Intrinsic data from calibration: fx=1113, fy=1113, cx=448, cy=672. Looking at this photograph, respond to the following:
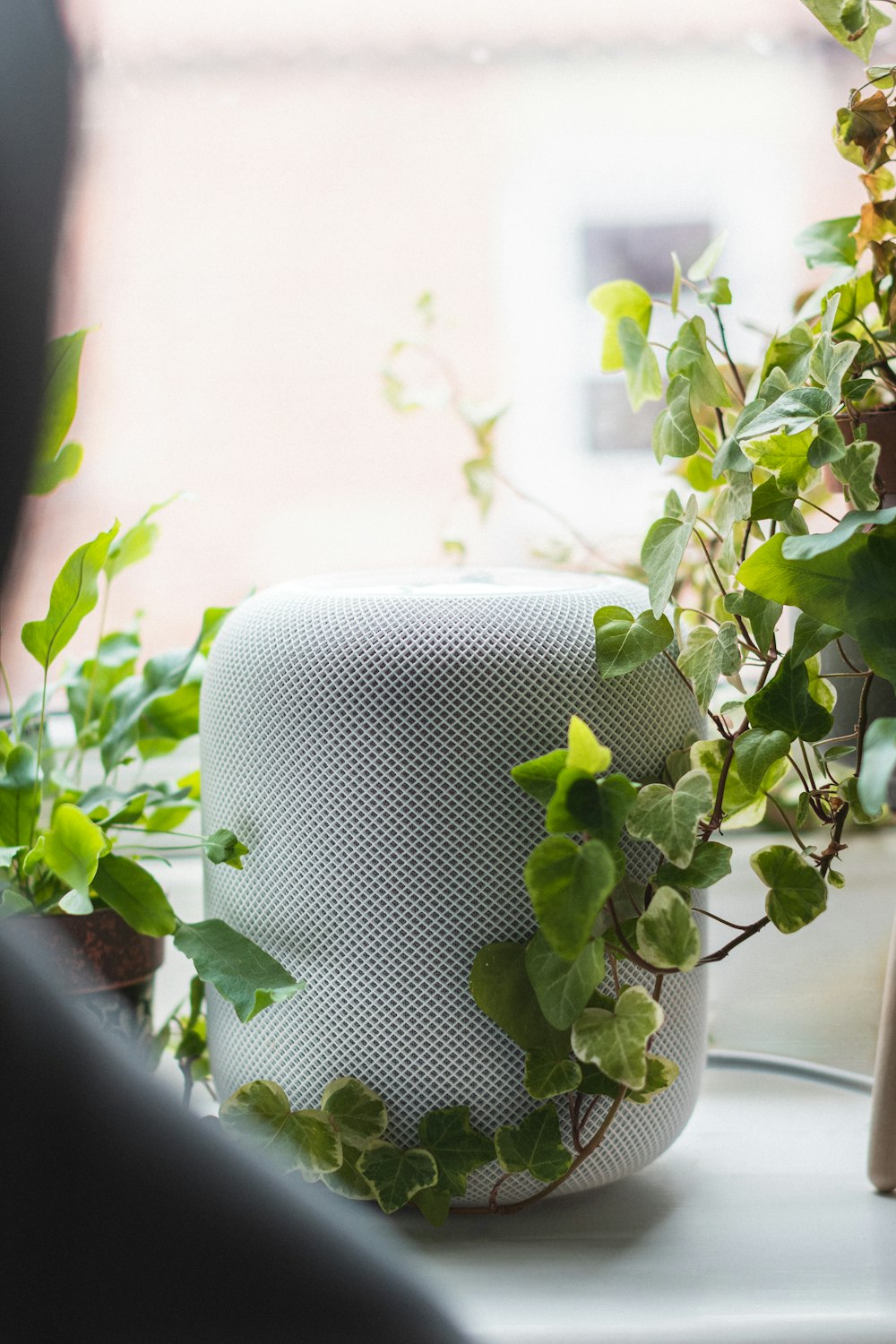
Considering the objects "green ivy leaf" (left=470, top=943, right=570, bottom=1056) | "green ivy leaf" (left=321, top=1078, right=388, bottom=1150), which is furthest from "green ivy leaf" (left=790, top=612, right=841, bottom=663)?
"green ivy leaf" (left=321, top=1078, right=388, bottom=1150)

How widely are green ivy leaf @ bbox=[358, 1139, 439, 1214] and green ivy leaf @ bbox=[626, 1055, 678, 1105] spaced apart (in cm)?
11

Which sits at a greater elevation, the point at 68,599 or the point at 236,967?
the point at 68,599

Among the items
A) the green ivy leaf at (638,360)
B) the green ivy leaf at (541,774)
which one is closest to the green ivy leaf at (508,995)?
the green ivy leaf at (541,774)

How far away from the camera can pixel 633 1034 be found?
0.54 m

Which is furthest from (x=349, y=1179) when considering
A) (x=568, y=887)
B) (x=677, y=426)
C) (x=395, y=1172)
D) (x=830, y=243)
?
(x=830, y=243)

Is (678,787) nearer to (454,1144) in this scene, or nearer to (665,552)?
(665,552)

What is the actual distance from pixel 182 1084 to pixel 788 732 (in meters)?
0.49

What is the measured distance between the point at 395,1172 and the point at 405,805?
7.5 inches

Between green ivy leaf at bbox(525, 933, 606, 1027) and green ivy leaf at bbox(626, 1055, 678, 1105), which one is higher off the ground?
green ivy leaf at bbox(525, 933, 606, 1027)

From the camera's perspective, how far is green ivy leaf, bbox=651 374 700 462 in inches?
22.7

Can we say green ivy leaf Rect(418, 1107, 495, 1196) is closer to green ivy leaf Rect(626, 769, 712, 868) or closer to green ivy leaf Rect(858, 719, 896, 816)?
green ivy leaf Rect(626, 769, 712, 868)

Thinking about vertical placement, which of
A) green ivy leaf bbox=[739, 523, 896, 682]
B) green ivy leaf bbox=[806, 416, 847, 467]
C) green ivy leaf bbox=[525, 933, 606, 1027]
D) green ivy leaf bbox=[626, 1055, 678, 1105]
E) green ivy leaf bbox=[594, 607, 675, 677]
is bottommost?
green ivy leaf bbox=[626, 1055, 678, 1105]

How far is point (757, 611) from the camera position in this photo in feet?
1.79

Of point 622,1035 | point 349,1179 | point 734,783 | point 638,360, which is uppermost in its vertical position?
point 638,360
